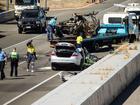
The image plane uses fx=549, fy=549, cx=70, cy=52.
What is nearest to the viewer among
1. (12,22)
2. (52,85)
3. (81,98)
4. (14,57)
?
(81,98)

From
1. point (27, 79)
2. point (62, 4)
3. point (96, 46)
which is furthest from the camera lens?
point (62, 4)

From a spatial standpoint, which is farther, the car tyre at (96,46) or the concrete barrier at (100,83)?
the car tyre at (96,46)

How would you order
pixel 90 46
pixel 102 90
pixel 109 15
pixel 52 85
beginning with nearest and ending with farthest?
pixel 102 90 → pixel 52 85 → pixel 90 46 → pixel 109 15

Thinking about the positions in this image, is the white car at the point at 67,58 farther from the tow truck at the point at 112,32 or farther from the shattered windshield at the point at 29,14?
the shattered windshield at the point at 29,14

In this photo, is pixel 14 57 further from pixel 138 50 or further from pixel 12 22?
pixel 12 22

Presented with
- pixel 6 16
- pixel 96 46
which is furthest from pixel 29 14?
pixel 96 46

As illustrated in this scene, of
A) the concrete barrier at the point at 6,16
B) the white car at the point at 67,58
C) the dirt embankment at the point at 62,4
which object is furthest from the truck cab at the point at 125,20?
the dirt embankment at the point at 62,4

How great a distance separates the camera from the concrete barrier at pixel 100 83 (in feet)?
50.6

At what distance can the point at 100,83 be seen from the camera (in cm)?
1752

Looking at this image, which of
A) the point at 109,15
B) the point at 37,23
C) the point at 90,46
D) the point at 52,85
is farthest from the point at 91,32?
the point at 52,85

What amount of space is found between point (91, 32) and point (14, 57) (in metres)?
11.1

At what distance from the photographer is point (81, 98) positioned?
15.2m

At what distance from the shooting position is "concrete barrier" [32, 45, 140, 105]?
15422 mm

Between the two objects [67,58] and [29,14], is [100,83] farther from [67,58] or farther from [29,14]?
[29,14]
